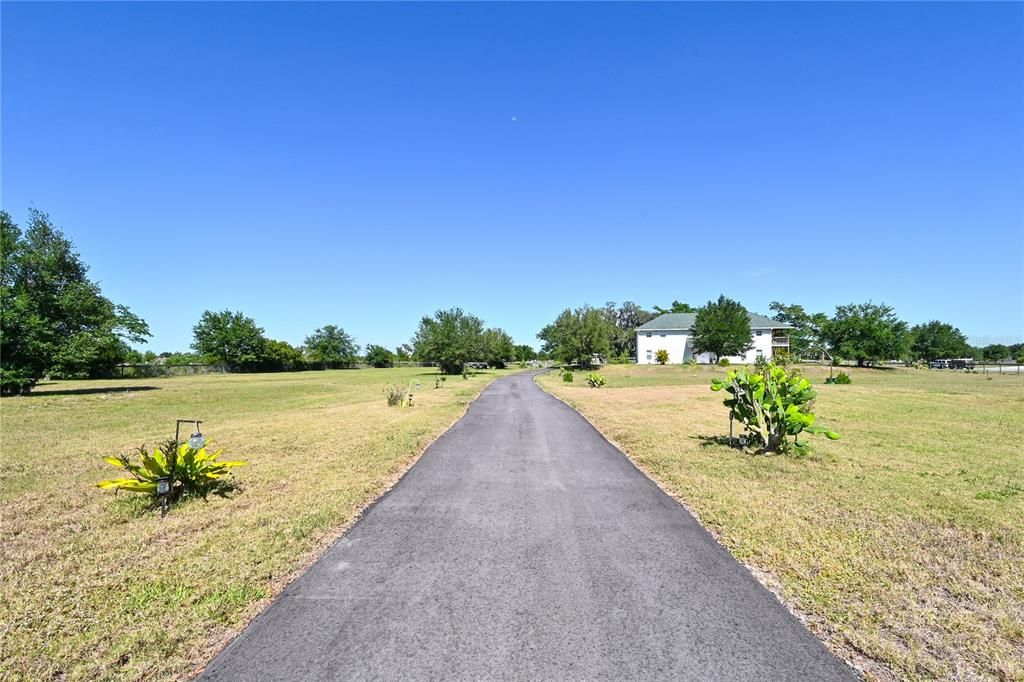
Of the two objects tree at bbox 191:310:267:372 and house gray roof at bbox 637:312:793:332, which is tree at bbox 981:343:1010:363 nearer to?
house gray roof at bbox 637:312:793:332

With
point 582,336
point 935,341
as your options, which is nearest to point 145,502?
point 582,336

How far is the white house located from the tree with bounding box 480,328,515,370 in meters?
22.9

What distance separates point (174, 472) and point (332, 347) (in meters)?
116

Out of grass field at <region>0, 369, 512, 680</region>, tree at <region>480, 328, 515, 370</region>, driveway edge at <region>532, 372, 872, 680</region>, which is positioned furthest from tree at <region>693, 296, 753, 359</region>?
driveway edge at <region>532, 372, 872, 680</region>

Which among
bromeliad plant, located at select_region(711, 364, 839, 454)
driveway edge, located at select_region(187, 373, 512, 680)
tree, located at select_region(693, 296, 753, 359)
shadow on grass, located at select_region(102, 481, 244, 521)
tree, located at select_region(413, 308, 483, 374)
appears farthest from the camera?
tree, located at select_region(693, 296, 753, 359)

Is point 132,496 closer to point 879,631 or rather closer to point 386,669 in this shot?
point 386,669

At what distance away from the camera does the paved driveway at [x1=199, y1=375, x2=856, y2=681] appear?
2.95m

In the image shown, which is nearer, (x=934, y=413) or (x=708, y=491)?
(x=708, y=491)

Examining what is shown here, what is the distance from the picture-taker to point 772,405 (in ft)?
31.9

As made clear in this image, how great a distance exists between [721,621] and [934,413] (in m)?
19.0

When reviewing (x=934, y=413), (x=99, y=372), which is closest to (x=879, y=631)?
(x=934, y=413)

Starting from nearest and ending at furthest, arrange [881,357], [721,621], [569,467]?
[721,621]
[569,467]
[881,357]

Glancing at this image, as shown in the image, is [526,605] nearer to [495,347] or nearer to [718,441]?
[718,441]

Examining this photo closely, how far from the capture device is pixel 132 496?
709 centimetres
